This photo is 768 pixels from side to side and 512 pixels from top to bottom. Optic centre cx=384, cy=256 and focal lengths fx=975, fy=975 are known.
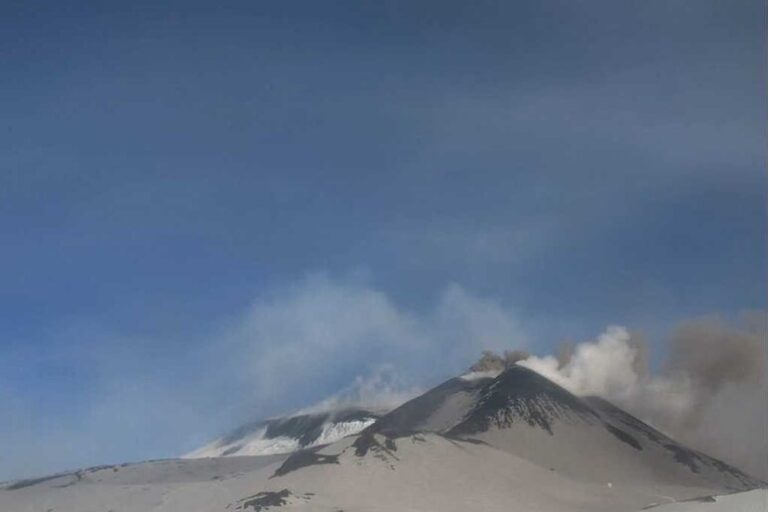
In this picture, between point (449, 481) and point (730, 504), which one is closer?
point (730, 504)

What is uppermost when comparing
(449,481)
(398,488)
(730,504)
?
(449,481)

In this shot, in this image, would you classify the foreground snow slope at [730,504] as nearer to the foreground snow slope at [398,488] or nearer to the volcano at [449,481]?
the volcano at [449,481]

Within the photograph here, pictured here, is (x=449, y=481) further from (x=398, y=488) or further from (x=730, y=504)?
(x=730, y=504)

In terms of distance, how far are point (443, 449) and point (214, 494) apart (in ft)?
137

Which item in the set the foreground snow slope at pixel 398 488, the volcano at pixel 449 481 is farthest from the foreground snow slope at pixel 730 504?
the foreground snow slope at pixel 398 488

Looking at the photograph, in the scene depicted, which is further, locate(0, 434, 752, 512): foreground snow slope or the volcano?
the volcano

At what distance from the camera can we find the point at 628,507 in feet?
513

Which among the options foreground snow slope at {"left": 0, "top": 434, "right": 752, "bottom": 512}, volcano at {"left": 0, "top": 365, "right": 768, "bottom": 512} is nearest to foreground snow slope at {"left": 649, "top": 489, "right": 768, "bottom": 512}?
volcano at {"left": 0, "top": 365, "right": 768, "bottom": 512}

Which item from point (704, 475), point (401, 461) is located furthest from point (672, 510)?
point (704, 475)

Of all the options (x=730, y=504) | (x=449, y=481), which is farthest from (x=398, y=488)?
(x=730, y=504)

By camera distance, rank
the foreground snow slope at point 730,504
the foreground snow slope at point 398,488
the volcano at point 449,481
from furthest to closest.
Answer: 1. the volcano at point 449,481
2. the foreground snow slope at point 398,488
3. the foreground snow slope at point 730,504

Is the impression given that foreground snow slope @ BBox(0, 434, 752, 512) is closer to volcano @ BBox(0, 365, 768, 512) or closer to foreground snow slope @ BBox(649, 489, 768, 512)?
volcano @ BBox(0, 365, 768, 512)

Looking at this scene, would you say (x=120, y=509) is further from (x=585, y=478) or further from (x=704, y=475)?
(x=704, y=475)

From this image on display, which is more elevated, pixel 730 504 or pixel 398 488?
pixel 398 488
